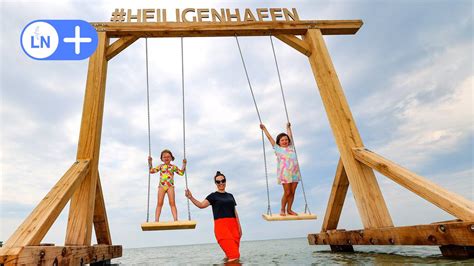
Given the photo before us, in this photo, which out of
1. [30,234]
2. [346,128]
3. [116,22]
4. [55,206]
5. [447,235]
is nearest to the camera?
[30,234]

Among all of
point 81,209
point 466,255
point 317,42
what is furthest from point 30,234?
point 317,42

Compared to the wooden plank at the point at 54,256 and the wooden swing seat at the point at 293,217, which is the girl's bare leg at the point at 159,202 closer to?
the wooden plank at the point at 54,256

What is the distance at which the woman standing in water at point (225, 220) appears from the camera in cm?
484

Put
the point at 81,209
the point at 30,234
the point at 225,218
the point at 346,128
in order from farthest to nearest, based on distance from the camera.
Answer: the point at 346,128 < the point at 225,218 < the point at 81,209 < the point at 30,234

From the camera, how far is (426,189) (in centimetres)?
352

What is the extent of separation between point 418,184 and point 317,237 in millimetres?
3046

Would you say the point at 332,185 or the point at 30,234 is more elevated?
the point at 332,185

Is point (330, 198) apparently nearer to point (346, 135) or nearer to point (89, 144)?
point (346, 135)

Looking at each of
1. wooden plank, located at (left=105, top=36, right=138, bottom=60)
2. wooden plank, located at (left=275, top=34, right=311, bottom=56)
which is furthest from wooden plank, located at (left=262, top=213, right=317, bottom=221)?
wooden plank, located at (left=105, top=36, right=138, bottom=60)

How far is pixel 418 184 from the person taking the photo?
143 inches

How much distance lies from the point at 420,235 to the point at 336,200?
8.22ft

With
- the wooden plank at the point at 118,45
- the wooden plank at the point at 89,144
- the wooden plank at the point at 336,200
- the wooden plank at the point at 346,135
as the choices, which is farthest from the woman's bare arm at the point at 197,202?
the wooden plank at the point at 118,45

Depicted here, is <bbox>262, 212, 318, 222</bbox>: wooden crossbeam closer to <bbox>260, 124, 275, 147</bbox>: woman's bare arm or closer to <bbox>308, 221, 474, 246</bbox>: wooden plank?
<bbox>308, 221, 474, 246</bbox>: wooden plank

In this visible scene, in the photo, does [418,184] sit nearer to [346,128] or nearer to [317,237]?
[346,128]
